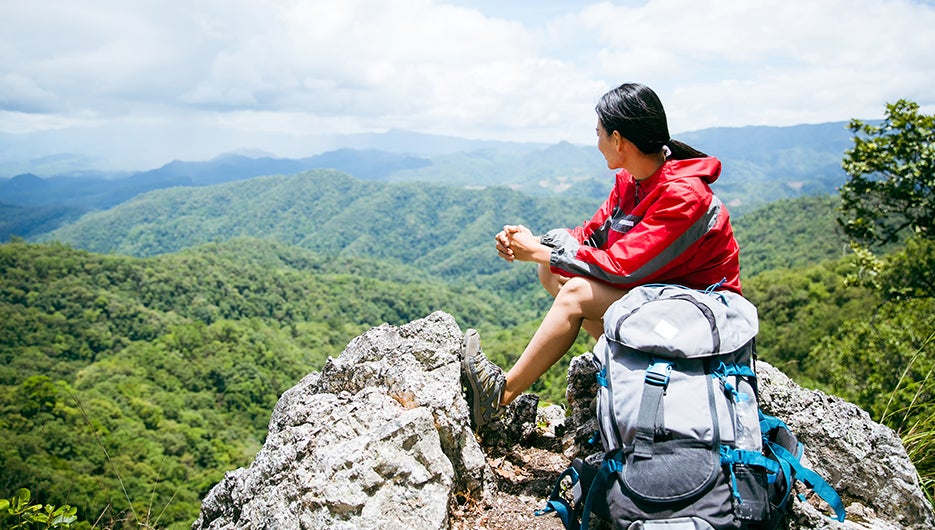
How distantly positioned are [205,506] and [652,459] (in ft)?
8.15

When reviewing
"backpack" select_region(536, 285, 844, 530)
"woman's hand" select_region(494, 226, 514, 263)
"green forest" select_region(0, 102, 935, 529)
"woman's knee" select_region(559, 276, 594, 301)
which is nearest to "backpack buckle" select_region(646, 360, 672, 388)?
"backpack" select_region(536, 285, 844, 530)

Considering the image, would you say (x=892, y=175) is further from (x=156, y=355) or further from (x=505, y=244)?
(x=156, y=355)

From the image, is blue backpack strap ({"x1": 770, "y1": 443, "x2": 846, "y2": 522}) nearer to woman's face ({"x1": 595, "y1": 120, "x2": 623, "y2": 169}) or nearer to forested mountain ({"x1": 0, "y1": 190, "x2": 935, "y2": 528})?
forested mountain ({"x1": 0, "y1": 190, "x2": 935, "y2": 528})

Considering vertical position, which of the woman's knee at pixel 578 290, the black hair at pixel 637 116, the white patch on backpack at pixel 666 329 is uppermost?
the black hair at pixel 637 116

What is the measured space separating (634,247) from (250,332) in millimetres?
73304

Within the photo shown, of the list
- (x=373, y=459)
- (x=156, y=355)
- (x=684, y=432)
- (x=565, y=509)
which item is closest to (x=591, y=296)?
(x=684, y=432)

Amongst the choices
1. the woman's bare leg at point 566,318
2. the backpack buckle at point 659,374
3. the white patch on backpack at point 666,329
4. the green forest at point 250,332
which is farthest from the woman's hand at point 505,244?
the green forest at point 250,332

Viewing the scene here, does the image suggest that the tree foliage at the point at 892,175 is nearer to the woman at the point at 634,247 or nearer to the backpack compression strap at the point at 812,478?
the woman at the point at 634,247

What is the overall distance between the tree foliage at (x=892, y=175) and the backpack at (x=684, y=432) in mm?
7327

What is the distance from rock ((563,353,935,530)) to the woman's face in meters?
1.55

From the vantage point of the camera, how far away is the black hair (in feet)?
10.0

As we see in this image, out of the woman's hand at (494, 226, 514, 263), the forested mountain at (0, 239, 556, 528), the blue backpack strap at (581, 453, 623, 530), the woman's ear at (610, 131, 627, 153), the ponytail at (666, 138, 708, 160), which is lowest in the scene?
the forested mountain at (0, 239, 556, 528)

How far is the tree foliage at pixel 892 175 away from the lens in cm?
797

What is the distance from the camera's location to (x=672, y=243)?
293 cm
